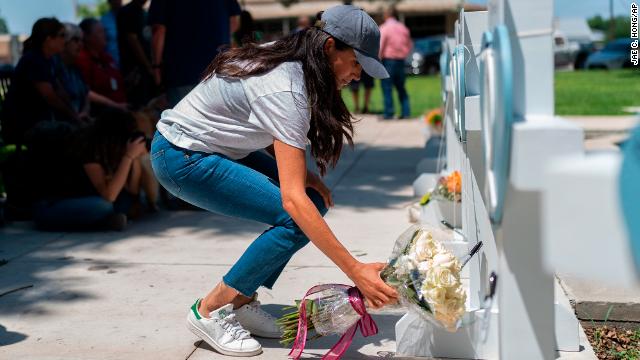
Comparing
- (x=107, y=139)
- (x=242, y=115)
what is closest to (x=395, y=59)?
(x=107, y=139)

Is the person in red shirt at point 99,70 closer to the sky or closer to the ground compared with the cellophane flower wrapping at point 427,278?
closer to the sky

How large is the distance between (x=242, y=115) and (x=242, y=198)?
0.32 metres

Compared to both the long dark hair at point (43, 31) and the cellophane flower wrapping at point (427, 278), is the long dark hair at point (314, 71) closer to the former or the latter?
the cellophane flower wrapping at point (427, 278)

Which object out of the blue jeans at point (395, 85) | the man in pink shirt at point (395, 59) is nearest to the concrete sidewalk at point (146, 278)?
the blue jeans at point (395, 85)

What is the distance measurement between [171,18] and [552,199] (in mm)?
4927

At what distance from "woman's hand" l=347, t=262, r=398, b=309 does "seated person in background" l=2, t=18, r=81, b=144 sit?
3.77 metres

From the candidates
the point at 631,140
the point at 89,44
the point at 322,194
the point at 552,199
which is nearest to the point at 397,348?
the point at 322,194

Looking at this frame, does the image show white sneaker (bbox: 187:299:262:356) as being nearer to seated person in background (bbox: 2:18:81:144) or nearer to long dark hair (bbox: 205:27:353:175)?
long dark hair (bbox: 205:27:353:175)

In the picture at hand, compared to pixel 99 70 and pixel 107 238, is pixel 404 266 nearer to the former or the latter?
pixel 107 238

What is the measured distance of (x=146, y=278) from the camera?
4520 millimetres

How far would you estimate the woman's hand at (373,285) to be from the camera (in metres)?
2.93

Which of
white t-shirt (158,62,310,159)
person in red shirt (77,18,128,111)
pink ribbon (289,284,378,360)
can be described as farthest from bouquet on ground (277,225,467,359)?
person in red shirt (77,18,128,111)

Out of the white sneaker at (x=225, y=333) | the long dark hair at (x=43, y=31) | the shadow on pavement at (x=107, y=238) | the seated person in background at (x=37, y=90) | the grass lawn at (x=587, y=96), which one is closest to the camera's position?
the white sneaker at (x=225, y=333)

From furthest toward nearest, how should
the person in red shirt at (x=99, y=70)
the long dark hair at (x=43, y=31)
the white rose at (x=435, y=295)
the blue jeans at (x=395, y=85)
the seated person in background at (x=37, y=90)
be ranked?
the blue jeans at (x=395, y=85)
the person in red shirt at (x=99, y=70)
the long dark hair at (x=43, y=31)
the seated person in background at (x=37, y=90)
the white rose at (x=435, y=295)
